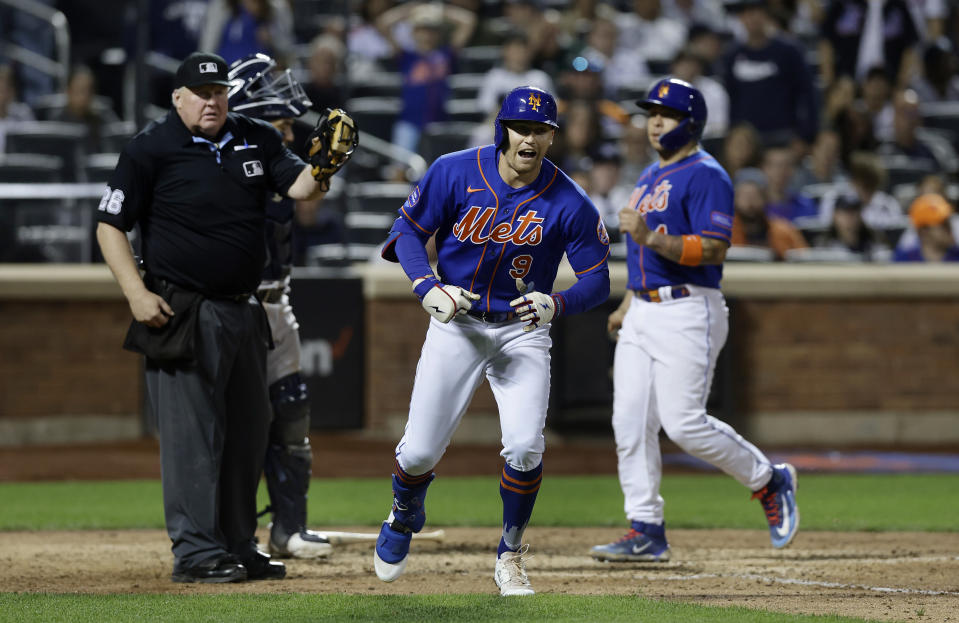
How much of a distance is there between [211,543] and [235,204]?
4.80ft

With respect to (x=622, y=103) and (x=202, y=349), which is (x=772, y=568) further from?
(x=622, y=103)

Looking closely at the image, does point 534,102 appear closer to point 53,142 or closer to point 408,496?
point 408,496

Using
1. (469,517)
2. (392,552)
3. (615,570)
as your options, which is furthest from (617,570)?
(469,517)

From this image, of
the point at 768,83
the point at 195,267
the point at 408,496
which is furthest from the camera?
the point at 768,83

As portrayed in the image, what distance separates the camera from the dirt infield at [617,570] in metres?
5.55

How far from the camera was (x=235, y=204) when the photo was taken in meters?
6.02

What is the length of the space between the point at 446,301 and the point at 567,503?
4.08 meters

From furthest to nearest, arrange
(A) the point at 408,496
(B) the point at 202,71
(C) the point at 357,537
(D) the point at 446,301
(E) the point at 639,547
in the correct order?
(C) the point at 357,537
(E) the point at 639,547
(B) the point at 202,71
(A) the point at 408,496
(D) the point at 446,301

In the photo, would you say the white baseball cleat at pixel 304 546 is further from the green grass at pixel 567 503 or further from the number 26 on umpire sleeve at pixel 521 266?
the number 26 on umpire sleeve at pixel 521 266

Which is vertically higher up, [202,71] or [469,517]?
[202,71]

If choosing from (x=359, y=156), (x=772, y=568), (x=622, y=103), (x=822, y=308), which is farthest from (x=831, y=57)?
(x=772, y=568)

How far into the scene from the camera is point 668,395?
6.64 m

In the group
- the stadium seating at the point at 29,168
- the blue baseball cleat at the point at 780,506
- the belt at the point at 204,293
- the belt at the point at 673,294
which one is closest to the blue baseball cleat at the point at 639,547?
the blue baseball cleat at the point at 780,506

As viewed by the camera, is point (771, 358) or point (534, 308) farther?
point (771, 358)
